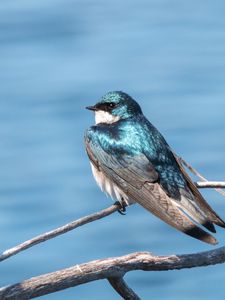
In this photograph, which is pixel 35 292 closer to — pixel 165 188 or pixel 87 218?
pixel 87 218

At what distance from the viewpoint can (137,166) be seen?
20.6 ft

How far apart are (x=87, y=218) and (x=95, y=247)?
3.36m

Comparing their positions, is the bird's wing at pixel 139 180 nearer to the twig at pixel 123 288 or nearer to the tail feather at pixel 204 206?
the tail feather at pixel 204 206

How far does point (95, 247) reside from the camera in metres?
8.49

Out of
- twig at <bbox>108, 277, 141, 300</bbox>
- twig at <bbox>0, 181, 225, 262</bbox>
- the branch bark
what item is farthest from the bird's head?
twig at <bbox>108, 277, 141, 300</bbox>

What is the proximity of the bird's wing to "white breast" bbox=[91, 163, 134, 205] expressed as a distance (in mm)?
23

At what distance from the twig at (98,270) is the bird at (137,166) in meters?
0.76

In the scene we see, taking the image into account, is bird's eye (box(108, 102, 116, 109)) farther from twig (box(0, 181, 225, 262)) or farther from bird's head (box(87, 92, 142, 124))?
twig (box(0, 181, 225, 262))

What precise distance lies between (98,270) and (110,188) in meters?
1.52

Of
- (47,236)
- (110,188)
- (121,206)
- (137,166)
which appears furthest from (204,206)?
(47,236)

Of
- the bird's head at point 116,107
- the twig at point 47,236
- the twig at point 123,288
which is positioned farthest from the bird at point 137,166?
the twig at point 123,288

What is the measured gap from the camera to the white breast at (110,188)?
247 inches

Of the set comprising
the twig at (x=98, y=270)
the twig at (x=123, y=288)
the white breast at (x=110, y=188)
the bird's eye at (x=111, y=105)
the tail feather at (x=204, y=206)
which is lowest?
the twig at (x=123, y=288)

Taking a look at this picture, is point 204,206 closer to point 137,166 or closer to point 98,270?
point 137,166
